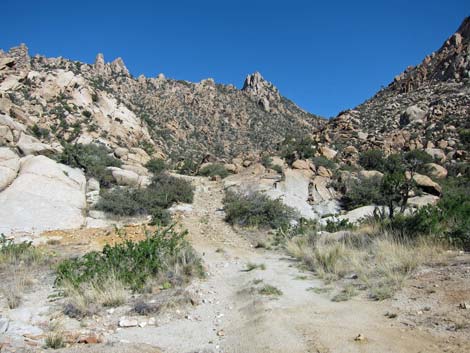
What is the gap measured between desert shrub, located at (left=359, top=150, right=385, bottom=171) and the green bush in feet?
52.3

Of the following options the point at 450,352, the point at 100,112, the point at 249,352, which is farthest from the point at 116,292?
the point at 100,112

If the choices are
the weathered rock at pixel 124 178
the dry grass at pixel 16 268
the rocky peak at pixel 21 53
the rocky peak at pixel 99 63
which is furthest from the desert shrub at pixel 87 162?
the rocky peak at pixel 99 63

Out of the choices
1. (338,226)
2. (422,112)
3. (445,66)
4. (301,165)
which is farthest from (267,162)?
(445,66)

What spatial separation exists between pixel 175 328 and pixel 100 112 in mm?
Answer: 27290

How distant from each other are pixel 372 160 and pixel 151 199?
13564 millimetres

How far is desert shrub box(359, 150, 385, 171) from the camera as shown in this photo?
20.5 meters

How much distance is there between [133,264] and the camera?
7012 mm

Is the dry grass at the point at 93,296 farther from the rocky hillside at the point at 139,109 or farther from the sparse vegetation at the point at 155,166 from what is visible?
the sparse vegetation at the point at 155,166

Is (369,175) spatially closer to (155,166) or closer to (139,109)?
(155,166)

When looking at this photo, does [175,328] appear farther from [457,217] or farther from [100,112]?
[100,112]

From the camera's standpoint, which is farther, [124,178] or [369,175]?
[369,175]

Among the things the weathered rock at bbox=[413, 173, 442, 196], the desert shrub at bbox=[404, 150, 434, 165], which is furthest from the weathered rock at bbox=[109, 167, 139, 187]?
the desert shrub at bbox=[404, 150, 434, 165]

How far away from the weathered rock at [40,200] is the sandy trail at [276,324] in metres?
6.83

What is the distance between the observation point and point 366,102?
4109 cm
